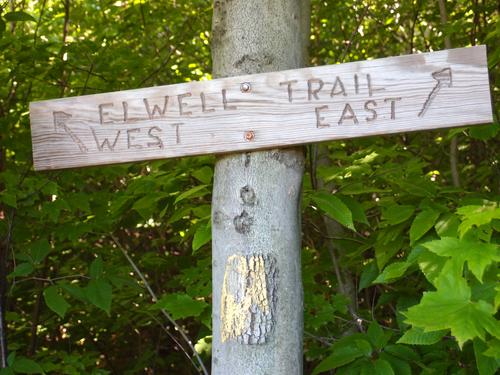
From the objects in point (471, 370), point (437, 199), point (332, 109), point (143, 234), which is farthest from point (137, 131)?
point (143, 234)

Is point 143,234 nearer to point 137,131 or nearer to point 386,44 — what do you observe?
point 386,44

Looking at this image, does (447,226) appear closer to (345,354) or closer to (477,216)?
(477,216)

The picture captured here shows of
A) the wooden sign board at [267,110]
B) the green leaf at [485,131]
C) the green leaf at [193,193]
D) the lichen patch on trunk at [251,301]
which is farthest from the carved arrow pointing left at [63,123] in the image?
the green leaf at [485,131]

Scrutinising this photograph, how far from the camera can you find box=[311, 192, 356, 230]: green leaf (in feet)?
6.03

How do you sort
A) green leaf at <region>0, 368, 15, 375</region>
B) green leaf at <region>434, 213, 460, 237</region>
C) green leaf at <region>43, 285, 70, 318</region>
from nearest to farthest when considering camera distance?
1. green leaf at <region>434, 213, 460, 237</region>
2. green leaf at <region>43, 285, 70, 318</region>
3. green leaf at <region>0, 368, 15, 375</region>

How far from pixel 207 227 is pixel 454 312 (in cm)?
80

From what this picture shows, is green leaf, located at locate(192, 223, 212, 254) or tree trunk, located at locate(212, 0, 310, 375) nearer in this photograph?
tree trunk, located at locate(212, 0, 310, 375)

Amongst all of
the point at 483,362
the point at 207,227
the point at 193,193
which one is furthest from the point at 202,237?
the point at 483,362

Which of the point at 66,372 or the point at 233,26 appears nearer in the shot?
the point at 233,26

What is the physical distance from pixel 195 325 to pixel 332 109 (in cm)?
327

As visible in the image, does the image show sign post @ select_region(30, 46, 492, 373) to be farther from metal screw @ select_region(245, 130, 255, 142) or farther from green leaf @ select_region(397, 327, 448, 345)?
green leaf @ select_region(397, 327, 448, 345)

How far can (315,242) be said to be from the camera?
4.14 metres

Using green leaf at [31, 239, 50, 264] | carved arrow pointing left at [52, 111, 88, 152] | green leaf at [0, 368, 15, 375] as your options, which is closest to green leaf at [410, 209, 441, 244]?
carved arrow pointing left at [52, 111, 88, 152]

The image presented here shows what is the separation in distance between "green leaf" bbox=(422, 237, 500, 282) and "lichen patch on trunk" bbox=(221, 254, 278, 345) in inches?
15.5
